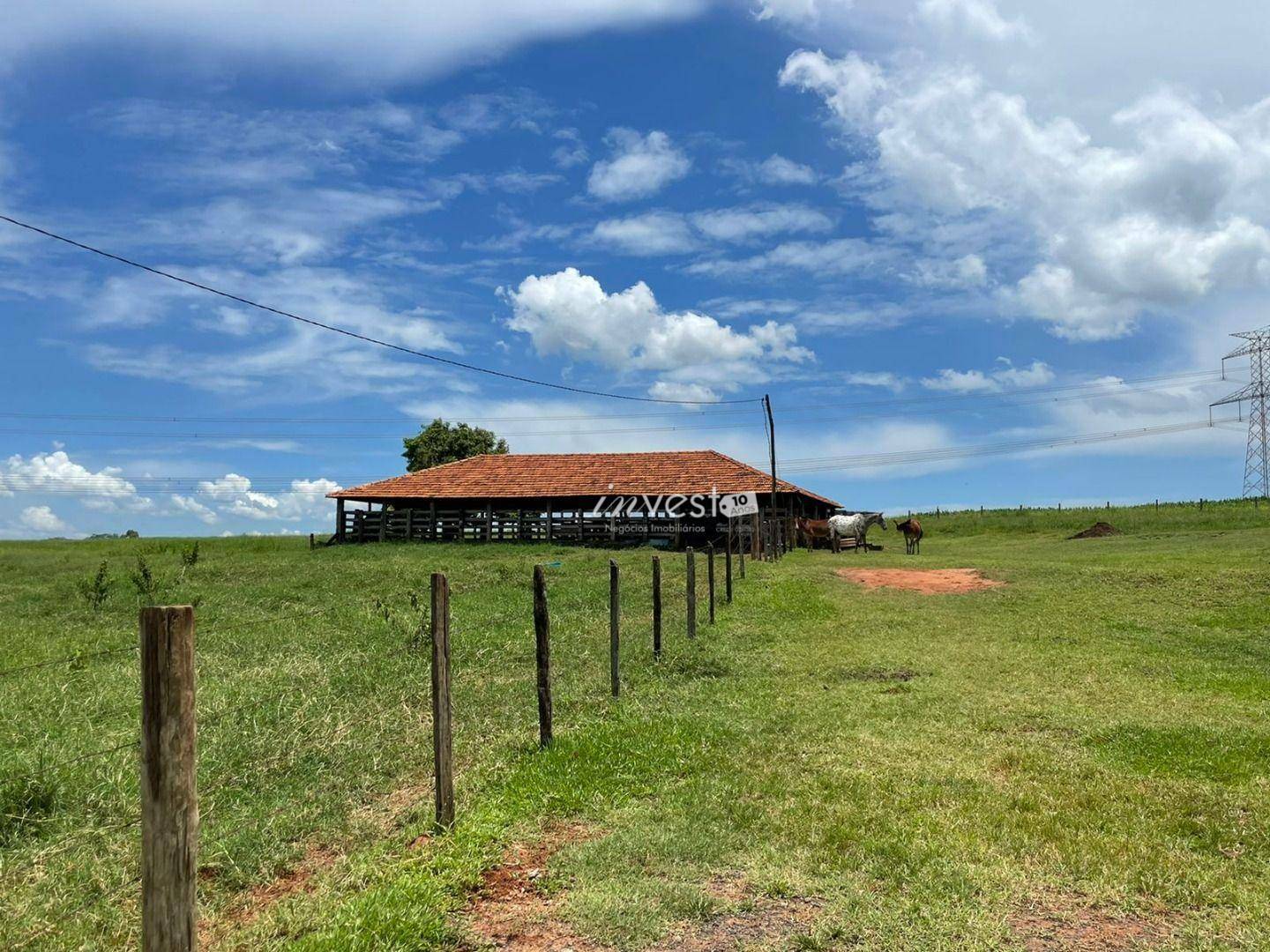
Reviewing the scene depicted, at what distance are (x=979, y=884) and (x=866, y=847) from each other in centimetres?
73

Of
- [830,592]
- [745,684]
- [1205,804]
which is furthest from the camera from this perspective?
[830,592]

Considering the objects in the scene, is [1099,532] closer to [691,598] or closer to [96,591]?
[691,598]

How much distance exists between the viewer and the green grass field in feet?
15.8

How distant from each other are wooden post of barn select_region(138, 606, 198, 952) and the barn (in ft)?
117

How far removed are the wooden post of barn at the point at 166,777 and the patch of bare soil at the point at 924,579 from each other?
64.8 ft

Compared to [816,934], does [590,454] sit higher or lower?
higher

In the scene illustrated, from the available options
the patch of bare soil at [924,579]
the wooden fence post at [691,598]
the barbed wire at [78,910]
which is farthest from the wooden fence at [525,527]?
the barbed wire at [78,910]

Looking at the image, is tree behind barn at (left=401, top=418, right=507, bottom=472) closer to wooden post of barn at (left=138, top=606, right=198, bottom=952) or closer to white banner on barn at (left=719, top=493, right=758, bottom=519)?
white banner on barn at (left=719, top=493, right=758, bottom=519)

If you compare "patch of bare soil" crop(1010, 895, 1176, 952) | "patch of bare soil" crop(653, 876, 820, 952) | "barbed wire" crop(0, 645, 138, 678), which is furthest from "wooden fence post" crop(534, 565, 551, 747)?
"patch of bare soil" crop(1010, 895, 1176, 952)

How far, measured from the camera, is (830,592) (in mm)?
21344

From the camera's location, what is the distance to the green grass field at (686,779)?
15.8 ft

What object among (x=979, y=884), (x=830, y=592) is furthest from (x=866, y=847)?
(x=830, y=592)

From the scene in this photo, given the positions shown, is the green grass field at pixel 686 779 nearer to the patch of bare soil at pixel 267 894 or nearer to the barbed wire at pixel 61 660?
the patch of bare soil at pixel 267 894

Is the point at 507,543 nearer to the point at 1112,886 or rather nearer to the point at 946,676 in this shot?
the point at 946,676
